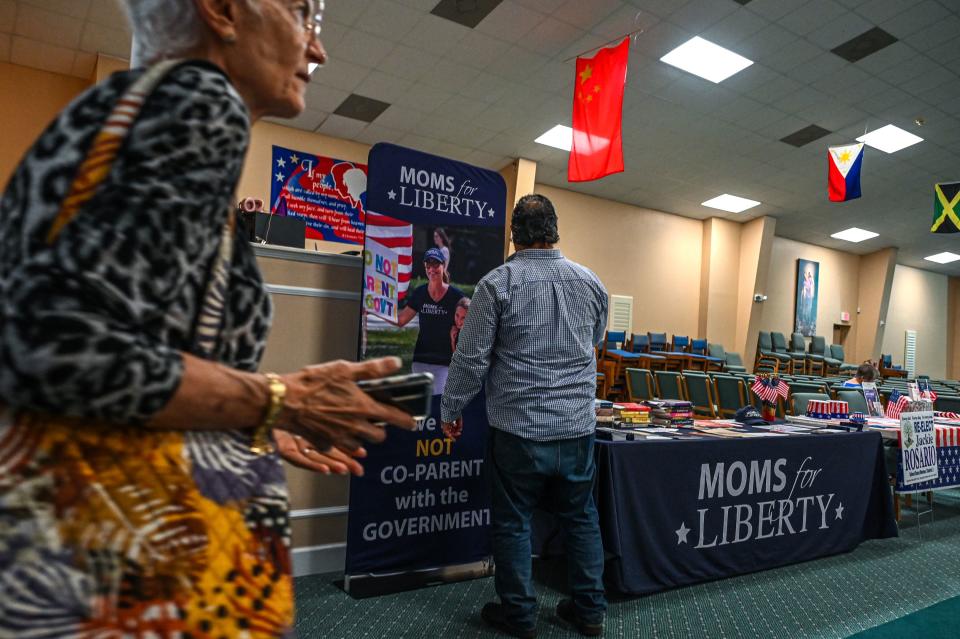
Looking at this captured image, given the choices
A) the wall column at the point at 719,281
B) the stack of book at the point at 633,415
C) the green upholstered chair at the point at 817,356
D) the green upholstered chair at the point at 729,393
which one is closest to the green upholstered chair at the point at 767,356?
the wall column at the point at 719,281

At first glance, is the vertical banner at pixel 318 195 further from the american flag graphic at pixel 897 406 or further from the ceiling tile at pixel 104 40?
the american flag graphic at pixel 897 406

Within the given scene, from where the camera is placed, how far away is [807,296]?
15.4 m

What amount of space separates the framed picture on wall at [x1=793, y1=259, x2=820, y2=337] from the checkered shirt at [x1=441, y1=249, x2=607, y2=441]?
14872 millimetres

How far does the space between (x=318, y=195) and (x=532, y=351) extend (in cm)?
391

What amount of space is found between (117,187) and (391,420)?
32 centimetres

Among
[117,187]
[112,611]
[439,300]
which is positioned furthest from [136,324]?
[439,300]

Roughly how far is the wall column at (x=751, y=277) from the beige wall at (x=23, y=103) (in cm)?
1231

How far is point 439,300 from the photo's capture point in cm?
268

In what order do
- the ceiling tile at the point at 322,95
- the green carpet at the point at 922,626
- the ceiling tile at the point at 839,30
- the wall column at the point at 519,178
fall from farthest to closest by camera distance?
the wall column at the point at 519,178
the ceiling tile at the point at 322,95
the ceiling tile at the point at 839,30
the green carpet at the point at 922,626

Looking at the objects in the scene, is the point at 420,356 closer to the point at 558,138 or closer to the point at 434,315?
the point at 434,315

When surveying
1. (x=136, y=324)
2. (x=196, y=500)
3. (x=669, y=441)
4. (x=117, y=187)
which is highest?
(x=117, y=187)

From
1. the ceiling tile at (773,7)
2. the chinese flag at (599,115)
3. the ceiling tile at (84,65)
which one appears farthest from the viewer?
the ceiling tile at (84,65)

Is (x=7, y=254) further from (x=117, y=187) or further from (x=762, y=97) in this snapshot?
(x=762, y=97)

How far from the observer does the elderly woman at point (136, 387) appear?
17.9 inches
